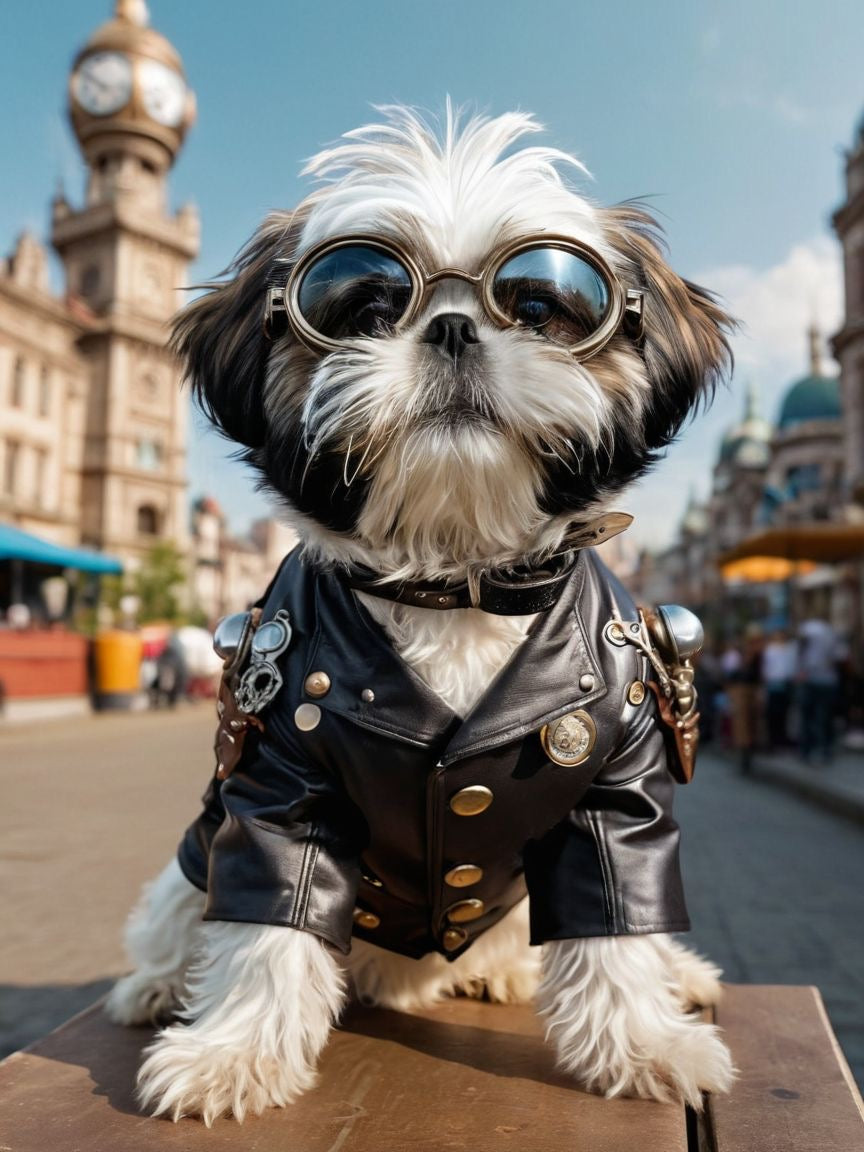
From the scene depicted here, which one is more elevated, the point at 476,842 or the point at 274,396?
the point at 274,396

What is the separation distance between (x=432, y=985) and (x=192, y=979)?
1.71 feet

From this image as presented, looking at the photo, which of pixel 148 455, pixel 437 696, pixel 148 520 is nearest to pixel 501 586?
pixel 437 696

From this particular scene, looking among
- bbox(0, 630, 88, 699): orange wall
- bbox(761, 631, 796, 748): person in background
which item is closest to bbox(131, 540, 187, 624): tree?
bbox(0, 630, 88, 699): orange wall

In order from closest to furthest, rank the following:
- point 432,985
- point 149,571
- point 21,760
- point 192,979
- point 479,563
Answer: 1. point 479,563
2. point 192,979
3. point 432,985
4. point 21,760
5. point 149,571

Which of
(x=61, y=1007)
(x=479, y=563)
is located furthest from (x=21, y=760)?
(x=479, y=563)

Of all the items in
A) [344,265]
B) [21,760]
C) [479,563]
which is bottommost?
[21,760]

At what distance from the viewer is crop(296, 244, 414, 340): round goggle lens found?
1.60 meters

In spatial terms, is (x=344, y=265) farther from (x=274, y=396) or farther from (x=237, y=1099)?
(x=237, y=1099)

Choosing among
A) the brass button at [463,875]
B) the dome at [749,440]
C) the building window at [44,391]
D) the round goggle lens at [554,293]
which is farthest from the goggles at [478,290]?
the dome at [749,440]

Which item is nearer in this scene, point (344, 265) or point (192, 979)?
point (344, 265)

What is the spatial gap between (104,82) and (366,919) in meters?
65.8

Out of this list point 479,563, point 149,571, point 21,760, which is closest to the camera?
point 479,563

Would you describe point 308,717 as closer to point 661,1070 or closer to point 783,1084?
point 661,1070

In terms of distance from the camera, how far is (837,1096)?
1708 millimetres
